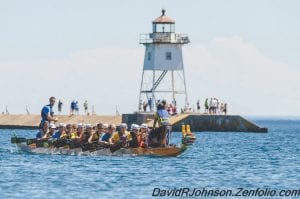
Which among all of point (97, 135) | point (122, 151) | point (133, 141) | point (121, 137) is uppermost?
point (97, 135)

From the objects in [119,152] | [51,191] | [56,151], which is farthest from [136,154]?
[51,191]

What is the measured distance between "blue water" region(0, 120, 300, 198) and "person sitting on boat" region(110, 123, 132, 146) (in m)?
0.80

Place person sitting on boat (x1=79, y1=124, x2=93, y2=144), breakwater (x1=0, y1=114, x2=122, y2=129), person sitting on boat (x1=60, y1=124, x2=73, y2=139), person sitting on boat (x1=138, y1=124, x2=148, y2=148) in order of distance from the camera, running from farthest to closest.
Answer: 1. breakwater (x1=0, y1=114, x2=122, y2=129)
2. person sitting on boat (x1=60, y1=124, x2=73, y2=139)
3. person sitting on boat (x1=79, y1=124, x2=93, y2=144)
4. person sitting on boat (x1=138, y1=124, x2=148, y2=148)

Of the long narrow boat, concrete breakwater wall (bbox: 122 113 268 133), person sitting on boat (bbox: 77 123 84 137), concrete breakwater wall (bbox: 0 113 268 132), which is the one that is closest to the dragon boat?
the long narrow boat

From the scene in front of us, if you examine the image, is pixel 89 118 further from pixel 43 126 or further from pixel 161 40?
pixel 43 126

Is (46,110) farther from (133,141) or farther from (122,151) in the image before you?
(133,141)

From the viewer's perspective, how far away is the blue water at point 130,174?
41844 mm

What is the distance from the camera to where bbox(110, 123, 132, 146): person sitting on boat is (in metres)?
57.5

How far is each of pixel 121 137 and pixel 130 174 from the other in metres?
9.47

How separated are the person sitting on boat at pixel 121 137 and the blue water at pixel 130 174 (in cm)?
80

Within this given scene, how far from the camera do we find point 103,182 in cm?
4462

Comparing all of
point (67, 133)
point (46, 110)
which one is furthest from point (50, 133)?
point (46, 110)

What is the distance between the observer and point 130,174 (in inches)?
1905

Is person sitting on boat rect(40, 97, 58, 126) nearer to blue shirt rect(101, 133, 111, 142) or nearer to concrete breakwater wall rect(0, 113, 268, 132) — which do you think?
blue shirt rect(101, 133, 111, 142)
